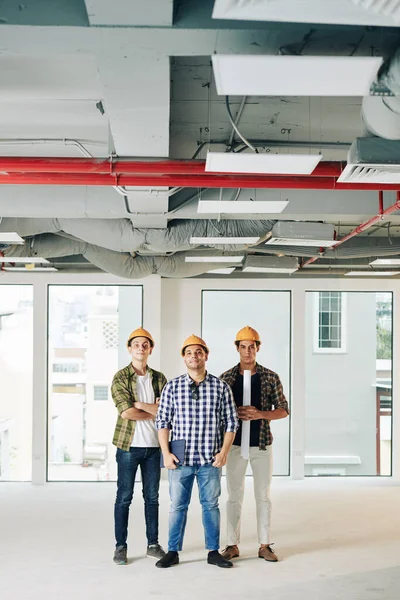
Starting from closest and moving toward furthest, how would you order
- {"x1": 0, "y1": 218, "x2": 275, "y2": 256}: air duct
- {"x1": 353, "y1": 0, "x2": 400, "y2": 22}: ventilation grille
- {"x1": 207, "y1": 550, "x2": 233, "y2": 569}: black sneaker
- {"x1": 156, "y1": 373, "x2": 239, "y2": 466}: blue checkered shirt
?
{"x1": 353, "y1": 0, "x2": 400, "y2": 22}: ventilation grille < {"x1": 156, "y1": 373, "x2": 239, "y2": 466}: blue checkered shirt < {"x1": 207, "y1": 550, "x2": 233, "y2": 569}: black sneaker < {"x1": 0, "y1": 218, "x2": 275, "y2": 256}: air duct

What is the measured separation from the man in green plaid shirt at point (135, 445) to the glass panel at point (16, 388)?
3.25 metres

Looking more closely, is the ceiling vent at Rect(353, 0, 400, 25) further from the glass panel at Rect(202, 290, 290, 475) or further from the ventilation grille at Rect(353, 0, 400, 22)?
the glass panel at Rect(202, 290, 290, 475)

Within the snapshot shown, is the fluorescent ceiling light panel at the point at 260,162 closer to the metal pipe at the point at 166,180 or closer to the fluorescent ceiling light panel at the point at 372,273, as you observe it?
the metal pipe at the point at 166,180

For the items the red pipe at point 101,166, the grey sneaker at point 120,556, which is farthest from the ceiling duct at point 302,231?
the grey sneaker at point 120,556

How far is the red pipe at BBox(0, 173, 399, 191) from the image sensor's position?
3.22 meters

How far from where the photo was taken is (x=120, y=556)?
4.17 metres

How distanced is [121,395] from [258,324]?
3.72 metres

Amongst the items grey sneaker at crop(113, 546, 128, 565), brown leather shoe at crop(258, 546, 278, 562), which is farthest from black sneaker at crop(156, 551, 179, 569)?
brown leather shoe at crop(258, 546, 278, 562)

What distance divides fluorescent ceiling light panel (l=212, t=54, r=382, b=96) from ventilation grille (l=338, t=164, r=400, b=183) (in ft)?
2.41

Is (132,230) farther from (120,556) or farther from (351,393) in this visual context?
(351,393)

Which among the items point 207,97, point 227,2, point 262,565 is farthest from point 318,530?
point 227,2

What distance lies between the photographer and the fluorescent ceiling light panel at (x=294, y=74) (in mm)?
1813

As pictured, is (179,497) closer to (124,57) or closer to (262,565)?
(262,565)

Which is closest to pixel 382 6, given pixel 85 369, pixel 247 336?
pixel 247 336
